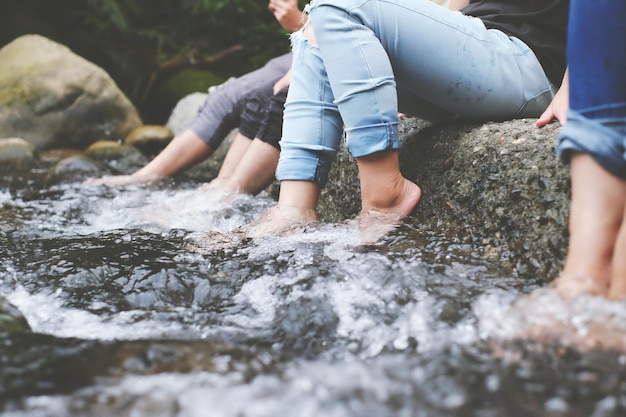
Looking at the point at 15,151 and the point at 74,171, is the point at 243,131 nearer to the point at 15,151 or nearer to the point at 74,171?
the point at 74,171

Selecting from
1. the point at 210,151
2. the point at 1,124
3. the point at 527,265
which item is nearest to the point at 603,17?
the point at 527,265

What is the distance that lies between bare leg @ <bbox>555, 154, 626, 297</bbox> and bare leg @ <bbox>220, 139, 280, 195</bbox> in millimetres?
1844

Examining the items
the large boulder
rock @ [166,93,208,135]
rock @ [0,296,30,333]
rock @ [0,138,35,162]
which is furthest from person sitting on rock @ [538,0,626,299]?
the large boulder

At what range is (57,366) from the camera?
3.34 feet

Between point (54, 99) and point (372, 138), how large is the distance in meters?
4.82

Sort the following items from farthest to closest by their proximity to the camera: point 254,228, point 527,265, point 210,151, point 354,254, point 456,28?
point 210,151, point 254,228, point 456,28, point 354,254, point 527,265

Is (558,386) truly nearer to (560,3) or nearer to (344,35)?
(344,35)

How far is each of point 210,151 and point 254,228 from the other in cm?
179

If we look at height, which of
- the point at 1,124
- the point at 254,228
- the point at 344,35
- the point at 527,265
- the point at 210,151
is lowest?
the point at 1,124

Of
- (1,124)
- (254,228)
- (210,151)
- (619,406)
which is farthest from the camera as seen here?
(1,124)

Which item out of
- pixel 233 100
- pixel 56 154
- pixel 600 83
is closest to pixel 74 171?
pixel 56 154

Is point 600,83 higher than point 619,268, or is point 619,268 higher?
point 600,83

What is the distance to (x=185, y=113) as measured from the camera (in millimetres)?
5789

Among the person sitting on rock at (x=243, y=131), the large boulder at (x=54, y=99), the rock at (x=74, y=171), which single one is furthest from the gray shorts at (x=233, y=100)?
the large boulder at (x=54, y=99)
